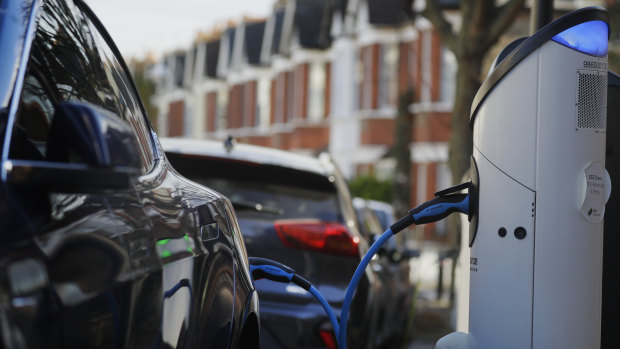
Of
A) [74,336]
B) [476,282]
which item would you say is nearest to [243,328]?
[476,282]

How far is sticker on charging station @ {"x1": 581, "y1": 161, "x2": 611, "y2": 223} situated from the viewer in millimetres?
3932

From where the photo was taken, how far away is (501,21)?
13.2m

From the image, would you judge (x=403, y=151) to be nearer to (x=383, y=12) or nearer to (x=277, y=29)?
(x=383, y=12)

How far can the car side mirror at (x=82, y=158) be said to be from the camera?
2.23m

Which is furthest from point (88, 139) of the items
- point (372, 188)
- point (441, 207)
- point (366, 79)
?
point (366, 79)

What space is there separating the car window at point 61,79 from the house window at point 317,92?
133 ft

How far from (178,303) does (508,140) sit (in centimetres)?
144

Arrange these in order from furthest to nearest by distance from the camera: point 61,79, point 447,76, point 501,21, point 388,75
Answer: point 388,75 < point 447,76 < point 501,21 < point 61,79

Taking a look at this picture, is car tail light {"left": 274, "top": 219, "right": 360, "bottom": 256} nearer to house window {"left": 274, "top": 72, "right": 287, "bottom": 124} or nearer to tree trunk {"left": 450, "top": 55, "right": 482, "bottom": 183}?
tree trunk {"left": 450, "top": 55, "right": 482, "bottom": 183}

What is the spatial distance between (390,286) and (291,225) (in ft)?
12.7

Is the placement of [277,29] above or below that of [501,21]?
above

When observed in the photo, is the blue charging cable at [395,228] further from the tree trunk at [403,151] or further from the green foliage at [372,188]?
the green foliage at [372,188]

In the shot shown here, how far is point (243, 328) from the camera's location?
3.85m

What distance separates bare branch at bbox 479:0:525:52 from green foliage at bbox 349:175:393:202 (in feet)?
63.8
